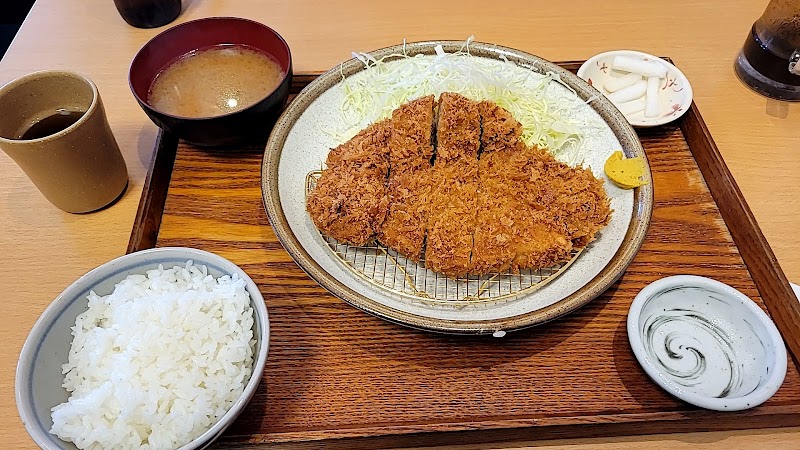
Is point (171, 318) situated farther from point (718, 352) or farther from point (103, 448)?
point (718, 352)

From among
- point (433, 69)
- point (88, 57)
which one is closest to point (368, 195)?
point (433, 69)

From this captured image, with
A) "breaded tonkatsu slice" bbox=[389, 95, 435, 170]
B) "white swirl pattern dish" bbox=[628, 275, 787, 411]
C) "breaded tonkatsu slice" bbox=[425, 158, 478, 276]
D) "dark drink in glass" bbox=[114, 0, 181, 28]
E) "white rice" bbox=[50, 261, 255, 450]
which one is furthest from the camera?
"dark drink in glass" bbox=[114, 0, 181, 28]

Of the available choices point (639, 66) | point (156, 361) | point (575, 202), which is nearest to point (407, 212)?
point (575, 202)

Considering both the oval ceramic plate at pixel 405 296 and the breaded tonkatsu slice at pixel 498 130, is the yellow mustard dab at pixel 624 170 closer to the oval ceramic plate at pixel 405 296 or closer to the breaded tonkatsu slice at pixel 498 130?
the oval ceramic plate at pixel 405 296

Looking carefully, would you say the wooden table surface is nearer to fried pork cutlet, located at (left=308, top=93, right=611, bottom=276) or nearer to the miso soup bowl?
the miso soup bowl

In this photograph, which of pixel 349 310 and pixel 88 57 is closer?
pixel 349 310

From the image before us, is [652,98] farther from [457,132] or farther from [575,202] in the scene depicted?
[457,132]

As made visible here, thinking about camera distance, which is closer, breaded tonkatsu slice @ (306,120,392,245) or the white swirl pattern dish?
the white swirl pattern dish

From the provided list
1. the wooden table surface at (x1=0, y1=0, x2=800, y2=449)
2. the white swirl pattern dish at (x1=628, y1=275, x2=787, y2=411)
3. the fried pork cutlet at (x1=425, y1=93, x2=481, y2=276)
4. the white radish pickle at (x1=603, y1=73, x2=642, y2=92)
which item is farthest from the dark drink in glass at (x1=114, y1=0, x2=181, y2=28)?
the white swirl pattern dish at (x1=628, y1=275, x2=787, y2=411)
